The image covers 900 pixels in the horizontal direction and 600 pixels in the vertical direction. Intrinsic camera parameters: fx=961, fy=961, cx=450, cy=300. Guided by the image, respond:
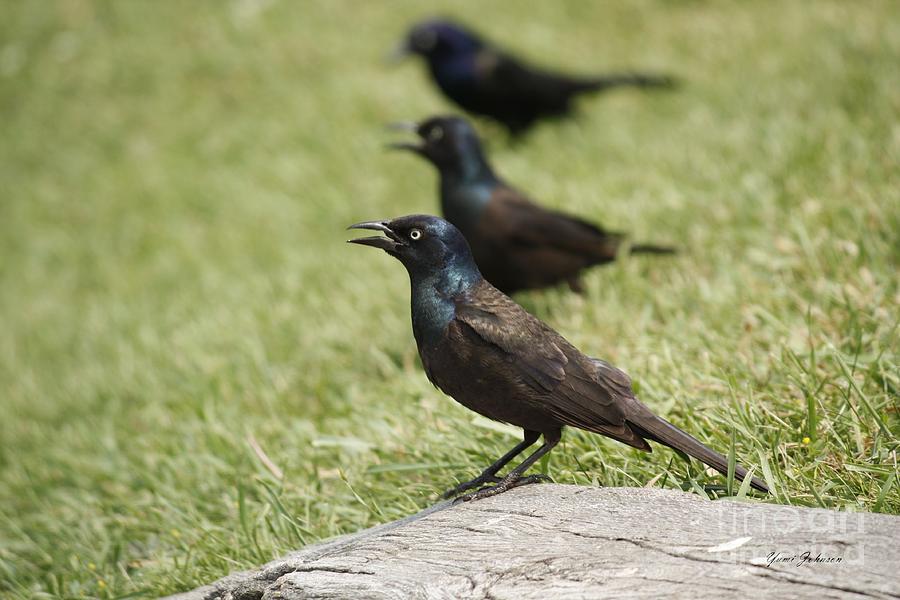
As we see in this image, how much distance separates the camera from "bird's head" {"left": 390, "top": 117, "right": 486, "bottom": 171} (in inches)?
186

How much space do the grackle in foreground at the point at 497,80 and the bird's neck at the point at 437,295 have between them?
5077mm

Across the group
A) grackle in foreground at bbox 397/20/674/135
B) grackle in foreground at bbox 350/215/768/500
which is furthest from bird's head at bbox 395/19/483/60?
grackle in foreground at bbox 350/215/768/500

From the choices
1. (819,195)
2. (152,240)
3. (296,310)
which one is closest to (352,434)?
(296,310)

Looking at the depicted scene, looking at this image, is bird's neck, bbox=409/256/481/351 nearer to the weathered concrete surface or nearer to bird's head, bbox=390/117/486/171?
the weathered concrete surface

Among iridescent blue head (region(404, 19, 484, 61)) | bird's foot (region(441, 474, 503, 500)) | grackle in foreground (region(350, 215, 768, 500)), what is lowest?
bird's foot (region(441, 474, 503, 500))

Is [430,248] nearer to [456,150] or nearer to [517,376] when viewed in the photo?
[517,376]

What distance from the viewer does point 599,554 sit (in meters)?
2.05

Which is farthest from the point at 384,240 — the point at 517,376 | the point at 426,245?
the point at 517,376

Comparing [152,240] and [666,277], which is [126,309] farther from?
[666,277]

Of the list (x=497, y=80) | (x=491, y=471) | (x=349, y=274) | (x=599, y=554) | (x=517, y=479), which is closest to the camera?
(x=599, y=554)

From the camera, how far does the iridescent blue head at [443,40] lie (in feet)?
25.4

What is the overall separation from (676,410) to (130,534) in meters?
1.99

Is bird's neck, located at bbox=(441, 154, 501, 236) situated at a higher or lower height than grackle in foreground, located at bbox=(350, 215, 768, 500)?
higher

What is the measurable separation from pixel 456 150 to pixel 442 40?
3347 mm
